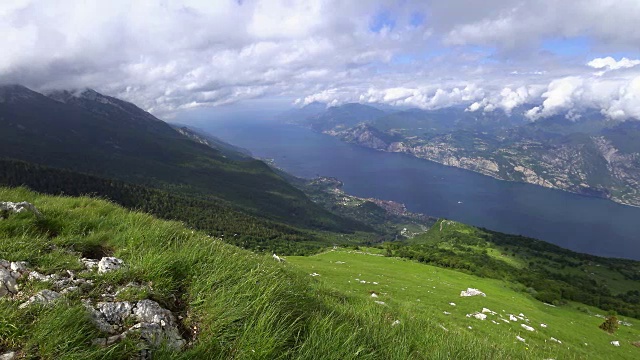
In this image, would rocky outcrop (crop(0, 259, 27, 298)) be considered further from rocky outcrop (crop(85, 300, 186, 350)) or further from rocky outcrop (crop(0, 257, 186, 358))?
rocky outcrop (crop(85, 300, 186, 350))

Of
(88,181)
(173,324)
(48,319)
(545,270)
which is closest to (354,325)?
(173,324)

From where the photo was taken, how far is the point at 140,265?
4.34m

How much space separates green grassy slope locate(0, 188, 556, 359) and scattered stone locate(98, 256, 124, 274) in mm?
154

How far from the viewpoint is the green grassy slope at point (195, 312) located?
285 cm

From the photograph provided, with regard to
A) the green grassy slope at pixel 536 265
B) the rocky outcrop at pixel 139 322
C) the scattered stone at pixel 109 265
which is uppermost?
the scattered stone at pixel 109 265

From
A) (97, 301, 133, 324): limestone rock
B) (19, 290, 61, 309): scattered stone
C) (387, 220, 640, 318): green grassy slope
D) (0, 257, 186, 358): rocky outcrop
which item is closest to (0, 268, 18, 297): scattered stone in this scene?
(0, 257, 186, 358): rocky outcrop

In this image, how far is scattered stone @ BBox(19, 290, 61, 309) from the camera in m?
3.14

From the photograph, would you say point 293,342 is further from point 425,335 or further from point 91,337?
point 425,335

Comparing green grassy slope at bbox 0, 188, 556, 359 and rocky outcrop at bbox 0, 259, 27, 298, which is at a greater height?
rocky outcrop at bbox 0, 259, 27, 298

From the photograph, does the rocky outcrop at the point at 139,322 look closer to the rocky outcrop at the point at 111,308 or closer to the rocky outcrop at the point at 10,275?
the rocky outcrop at the point at 111,308

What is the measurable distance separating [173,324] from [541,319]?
33.0 metres

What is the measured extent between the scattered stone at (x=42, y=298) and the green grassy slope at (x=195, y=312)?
0.09m


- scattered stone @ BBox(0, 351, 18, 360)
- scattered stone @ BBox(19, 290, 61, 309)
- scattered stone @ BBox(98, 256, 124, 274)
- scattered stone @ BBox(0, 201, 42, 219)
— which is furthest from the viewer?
scattered stone @ BBox(0, 201, 42, 219)

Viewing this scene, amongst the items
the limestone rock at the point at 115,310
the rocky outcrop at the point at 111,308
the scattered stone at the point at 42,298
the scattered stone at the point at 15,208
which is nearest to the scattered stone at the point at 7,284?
the rocky outcrop at the point at 111,308
